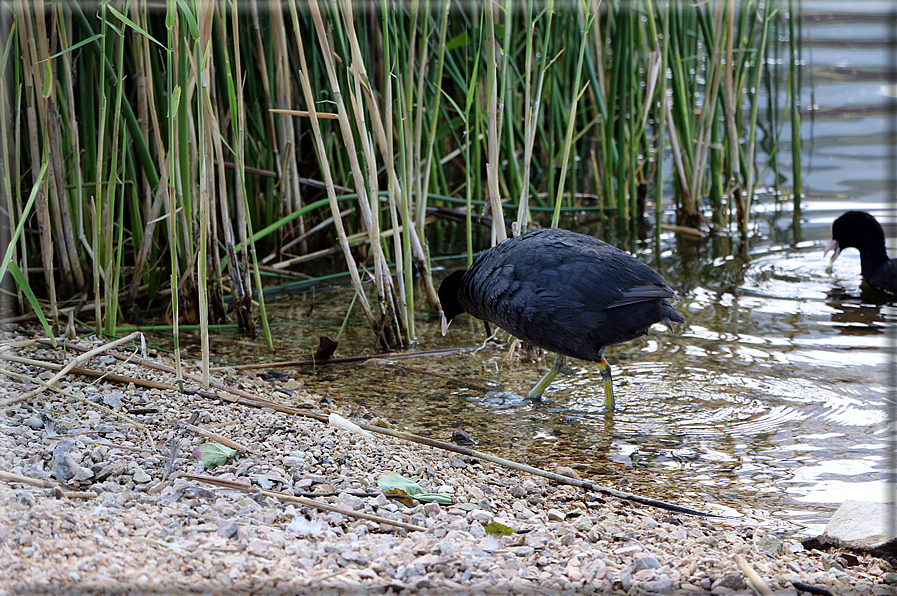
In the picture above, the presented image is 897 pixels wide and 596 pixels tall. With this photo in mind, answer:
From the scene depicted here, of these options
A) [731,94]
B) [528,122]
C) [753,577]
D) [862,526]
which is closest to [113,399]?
A: [528,122]

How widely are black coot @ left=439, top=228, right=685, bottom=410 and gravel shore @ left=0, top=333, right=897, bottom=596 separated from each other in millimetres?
736

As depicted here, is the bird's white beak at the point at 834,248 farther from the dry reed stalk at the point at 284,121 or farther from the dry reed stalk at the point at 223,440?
the dry reed stalk at the point at 223,440

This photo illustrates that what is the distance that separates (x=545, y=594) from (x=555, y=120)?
4113mm

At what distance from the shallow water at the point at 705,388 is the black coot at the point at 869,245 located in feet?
0.43

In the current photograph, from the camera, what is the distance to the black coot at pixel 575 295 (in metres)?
3.21

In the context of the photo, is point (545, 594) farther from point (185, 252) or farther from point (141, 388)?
point (185, 252)

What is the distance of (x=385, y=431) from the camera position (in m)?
2.72

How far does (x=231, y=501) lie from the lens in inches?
83.4

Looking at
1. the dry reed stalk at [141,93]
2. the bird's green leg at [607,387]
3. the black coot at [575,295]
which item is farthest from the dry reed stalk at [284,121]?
the bird's green leg at [607,387]

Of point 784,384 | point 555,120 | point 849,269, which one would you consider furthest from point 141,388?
point 849,269

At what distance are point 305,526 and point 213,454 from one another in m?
0.51

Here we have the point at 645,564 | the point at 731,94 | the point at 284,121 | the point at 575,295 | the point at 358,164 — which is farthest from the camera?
the point at 731,94

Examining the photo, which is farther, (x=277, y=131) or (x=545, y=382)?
(x=277, y=131)

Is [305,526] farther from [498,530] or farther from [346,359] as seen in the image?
[346,359]
